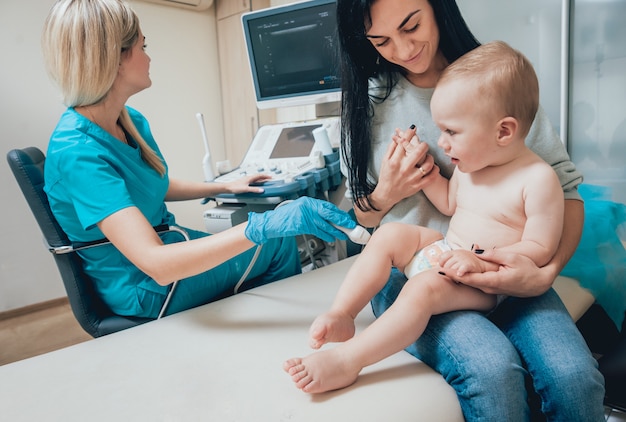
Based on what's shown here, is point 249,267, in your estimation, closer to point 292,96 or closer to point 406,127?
point 406,127

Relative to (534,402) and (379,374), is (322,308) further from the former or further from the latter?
(534,402)

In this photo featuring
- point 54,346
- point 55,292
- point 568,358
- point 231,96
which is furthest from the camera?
point 231,96

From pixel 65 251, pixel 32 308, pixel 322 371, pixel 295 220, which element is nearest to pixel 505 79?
pixel 295 220

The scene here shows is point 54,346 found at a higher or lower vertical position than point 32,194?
lower

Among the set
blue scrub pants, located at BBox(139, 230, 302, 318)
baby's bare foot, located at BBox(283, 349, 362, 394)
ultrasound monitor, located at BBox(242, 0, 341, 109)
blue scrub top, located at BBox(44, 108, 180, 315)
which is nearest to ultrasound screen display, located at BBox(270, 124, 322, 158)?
ultrasound monitor, located at BBox(242, 0, 341, 109)

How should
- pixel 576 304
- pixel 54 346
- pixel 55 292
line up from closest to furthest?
1. pixel 576 304
2. pixel 54 346
3. pixel 55 292

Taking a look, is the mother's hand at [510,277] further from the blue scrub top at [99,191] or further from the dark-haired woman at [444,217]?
the blue scrub top at [99,191]

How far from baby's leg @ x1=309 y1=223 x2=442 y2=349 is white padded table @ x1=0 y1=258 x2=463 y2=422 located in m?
0.10

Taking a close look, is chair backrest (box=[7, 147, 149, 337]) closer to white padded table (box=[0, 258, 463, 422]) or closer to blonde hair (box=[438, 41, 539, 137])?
white padded table (box=[0, 258, 463, 422])

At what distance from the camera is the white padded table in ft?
2.53

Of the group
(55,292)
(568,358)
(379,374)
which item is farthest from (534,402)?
(55,292)

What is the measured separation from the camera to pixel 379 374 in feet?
2.78

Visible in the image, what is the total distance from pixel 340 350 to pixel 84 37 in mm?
985

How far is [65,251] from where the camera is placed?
1150 mm
